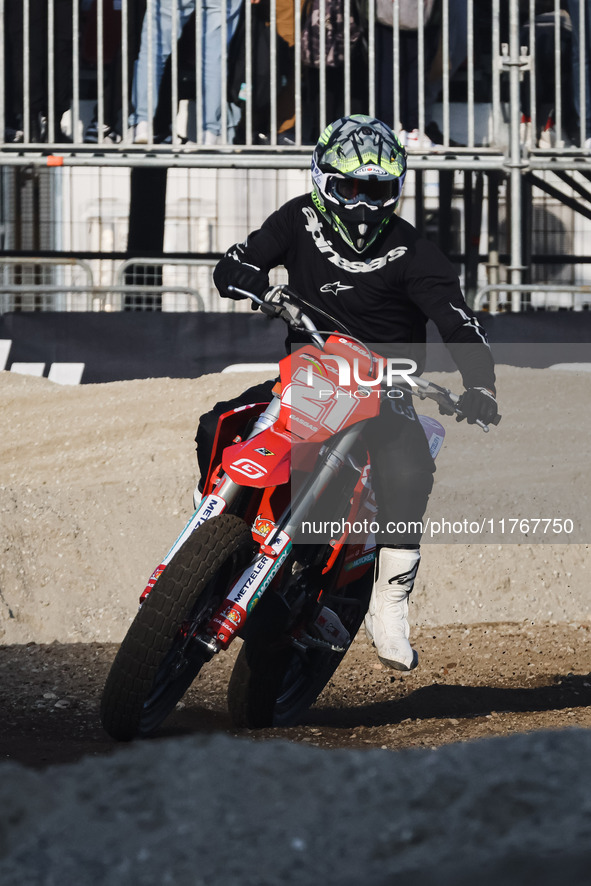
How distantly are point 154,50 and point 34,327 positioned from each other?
2535mm

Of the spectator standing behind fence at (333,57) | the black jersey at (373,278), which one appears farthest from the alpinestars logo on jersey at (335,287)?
the spectator standing behind fence at (333,57)

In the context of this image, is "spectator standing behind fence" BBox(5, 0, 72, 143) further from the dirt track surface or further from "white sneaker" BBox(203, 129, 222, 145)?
the dirt track surface

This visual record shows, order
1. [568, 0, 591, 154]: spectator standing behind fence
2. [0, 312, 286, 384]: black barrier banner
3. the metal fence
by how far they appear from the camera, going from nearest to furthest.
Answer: [0, 312, 286, 384]: black barrier banner, the metal fence, [568, 0, 591, 154]: spectator standing behind fence

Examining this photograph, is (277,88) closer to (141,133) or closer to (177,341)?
(141,133)

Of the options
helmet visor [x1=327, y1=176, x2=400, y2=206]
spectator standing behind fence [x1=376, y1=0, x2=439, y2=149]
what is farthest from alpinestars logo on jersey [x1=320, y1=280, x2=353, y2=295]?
spectator standing behind fence [x1=376, y1=0, x2=439, y2=149]

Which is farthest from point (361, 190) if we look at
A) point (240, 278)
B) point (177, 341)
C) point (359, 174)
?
point (177, 341)

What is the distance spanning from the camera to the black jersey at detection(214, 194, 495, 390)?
4.40 m

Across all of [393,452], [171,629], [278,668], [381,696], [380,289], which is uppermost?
[380,289]

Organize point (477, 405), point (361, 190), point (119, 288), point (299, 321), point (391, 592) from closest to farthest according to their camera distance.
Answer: point (299, 321) < point (477, 405) < point (361, 190) < point (391, 592) < point (119, 288)

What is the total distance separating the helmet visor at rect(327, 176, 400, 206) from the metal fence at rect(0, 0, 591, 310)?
209 inches

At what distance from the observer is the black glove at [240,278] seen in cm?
414

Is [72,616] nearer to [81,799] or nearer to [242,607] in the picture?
[242,607]

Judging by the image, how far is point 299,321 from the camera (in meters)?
4.04

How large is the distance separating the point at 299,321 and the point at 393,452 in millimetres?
618
